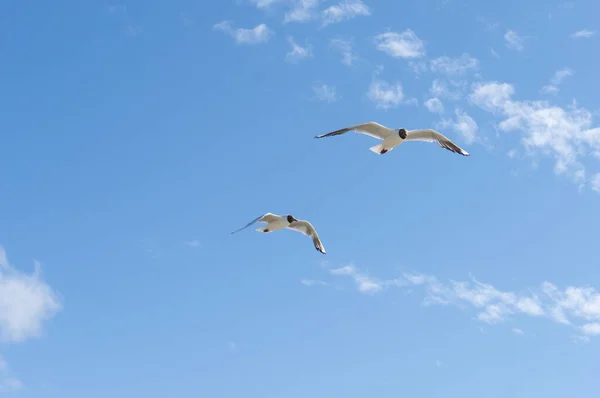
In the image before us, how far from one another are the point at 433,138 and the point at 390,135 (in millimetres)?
2423

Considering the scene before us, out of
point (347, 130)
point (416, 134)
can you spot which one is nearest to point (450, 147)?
point (416, 134)

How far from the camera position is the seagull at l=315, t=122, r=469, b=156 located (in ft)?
135

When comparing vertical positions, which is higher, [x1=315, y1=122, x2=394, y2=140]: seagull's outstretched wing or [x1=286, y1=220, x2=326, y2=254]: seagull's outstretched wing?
[x1=315, y1=122, x2=394, y2=140]: seagull's outstretched wing

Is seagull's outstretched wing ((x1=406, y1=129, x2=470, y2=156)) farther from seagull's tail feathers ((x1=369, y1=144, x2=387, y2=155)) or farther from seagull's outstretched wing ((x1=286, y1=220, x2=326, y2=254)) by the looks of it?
seagull's outstretched wing ((x1=286, y1=220, x2=326, y2=254))

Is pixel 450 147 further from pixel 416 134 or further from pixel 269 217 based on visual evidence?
pixel 269 217

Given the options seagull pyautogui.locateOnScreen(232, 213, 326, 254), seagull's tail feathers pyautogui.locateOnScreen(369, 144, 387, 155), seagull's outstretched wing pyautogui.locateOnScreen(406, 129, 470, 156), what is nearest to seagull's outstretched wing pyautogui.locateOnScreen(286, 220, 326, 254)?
seagull pyautogui.locateOnScreen(232, 213, 326, 254)

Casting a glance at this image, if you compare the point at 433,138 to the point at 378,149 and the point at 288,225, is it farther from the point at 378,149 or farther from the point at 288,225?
the point at 288,225

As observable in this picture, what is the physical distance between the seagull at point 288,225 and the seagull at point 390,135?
5.22 metres

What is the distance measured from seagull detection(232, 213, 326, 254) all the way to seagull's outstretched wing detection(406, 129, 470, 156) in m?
6.75

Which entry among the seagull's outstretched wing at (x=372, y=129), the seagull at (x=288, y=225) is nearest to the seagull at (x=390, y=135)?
the seagull's outstretched wing at (x=372, y=129)

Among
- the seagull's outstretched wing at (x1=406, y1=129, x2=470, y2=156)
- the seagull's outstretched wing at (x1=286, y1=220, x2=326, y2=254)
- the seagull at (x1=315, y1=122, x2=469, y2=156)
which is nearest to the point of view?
the seagull at (x1=315, y1=122, x2=469, y2=156)

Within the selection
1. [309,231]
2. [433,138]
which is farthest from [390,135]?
[309,231]

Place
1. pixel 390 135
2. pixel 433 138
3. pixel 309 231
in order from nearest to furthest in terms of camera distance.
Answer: pixel 390 135 < pixel 433 138 < pixel 309 231

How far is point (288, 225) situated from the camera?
44.2 m
